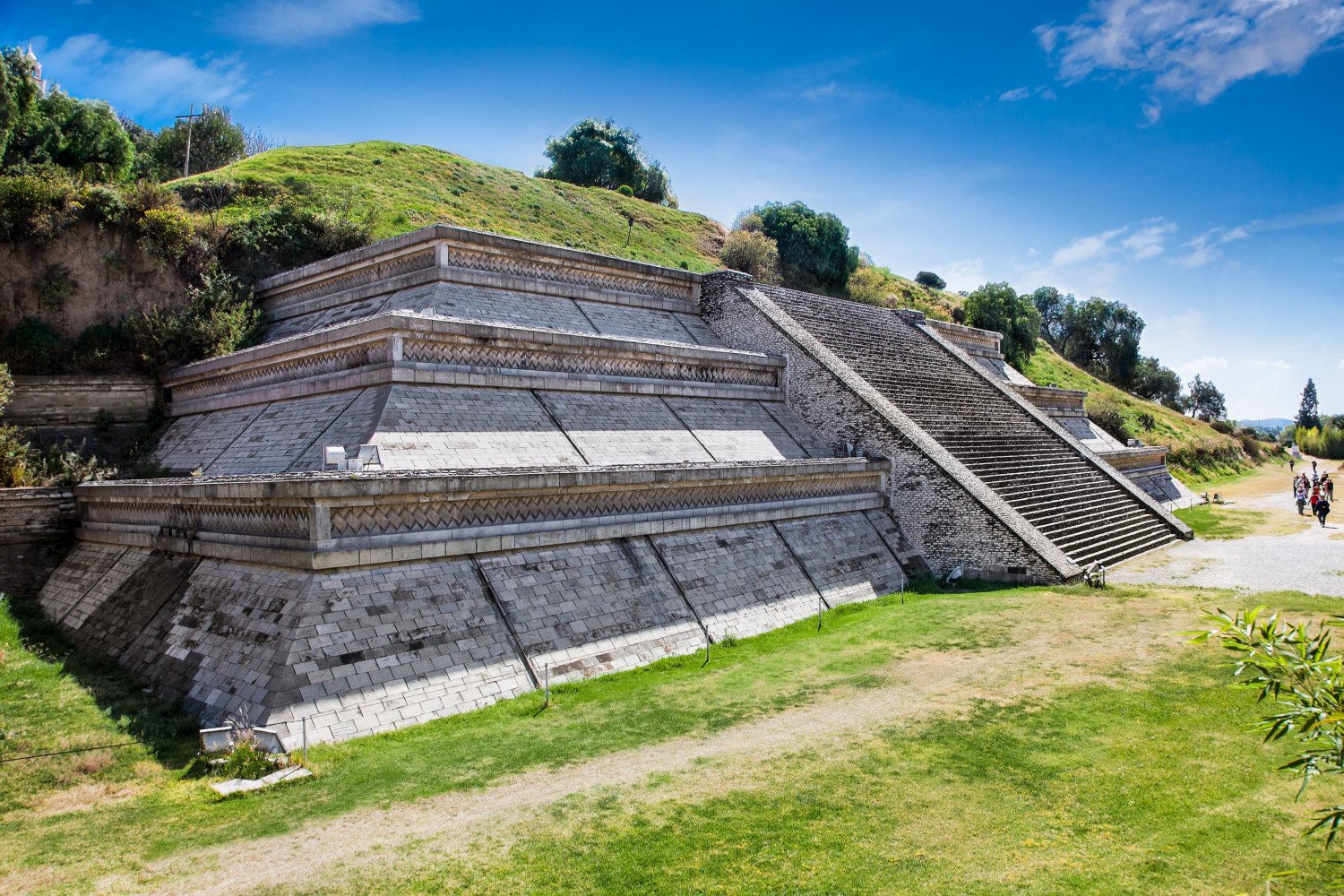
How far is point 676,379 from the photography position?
1667 centimetres

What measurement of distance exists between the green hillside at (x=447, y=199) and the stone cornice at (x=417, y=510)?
12.3 meters

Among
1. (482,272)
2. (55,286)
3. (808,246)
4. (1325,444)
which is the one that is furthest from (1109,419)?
(55,286)

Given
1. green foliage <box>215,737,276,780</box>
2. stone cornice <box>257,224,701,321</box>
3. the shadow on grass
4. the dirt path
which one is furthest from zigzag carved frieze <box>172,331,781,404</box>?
the dirt path

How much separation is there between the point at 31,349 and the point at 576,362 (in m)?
11.1

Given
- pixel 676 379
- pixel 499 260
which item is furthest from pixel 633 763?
pixel 499 260

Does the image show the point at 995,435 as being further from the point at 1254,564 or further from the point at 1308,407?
the point at 1308,407

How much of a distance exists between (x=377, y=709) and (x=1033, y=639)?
815 cm

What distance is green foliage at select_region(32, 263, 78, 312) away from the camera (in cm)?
1712

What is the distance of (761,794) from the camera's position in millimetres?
6559

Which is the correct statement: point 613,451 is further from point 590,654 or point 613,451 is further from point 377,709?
point 377,709

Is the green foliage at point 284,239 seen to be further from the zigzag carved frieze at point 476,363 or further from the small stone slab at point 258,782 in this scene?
the small stone slab at point 258,782

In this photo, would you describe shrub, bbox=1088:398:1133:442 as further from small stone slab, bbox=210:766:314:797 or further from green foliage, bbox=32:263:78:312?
small stone slab, bbox=210:766:314:797

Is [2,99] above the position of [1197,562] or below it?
above

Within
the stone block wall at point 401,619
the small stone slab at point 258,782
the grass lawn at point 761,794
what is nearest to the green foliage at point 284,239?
the stone block wall at point 401,619
